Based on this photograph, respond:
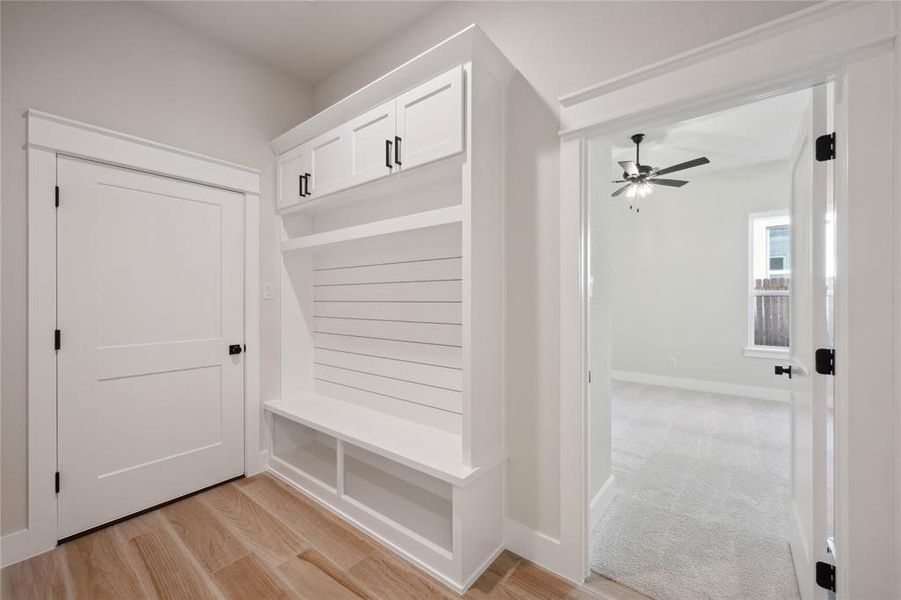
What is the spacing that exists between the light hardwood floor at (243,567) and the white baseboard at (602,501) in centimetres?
51

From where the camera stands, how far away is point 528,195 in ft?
6.28

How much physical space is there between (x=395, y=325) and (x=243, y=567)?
4.74 ft

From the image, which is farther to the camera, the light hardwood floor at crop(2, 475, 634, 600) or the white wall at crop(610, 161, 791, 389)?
the white wall at crop(610, 161, 791, 389)

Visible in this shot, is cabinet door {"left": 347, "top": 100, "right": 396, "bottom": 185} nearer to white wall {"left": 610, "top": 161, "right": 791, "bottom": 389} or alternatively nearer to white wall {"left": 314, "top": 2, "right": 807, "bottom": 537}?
white wall {"left": 314, "top": 2, "right": 807, "bottom": 537}

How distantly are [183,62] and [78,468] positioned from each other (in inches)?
98.0

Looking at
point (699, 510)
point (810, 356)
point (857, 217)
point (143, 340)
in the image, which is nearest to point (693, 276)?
point (699, 510)

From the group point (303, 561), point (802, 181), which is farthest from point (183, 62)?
point (802, 181)

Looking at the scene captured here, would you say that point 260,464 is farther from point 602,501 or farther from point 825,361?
point 825,361

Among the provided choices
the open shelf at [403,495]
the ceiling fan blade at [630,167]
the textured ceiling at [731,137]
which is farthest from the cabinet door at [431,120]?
the textured ceiling at [731,137]

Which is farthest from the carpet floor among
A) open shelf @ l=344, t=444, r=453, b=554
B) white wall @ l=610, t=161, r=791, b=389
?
white wall @ l=610, t=161, r=791, b=389

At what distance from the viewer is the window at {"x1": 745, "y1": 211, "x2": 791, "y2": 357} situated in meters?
4.91

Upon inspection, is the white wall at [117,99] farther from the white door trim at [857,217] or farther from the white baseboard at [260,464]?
the white door trim at [857,217]

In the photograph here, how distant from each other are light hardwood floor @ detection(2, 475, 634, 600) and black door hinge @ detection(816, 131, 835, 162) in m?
1.92

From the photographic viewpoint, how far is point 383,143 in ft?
6.93
